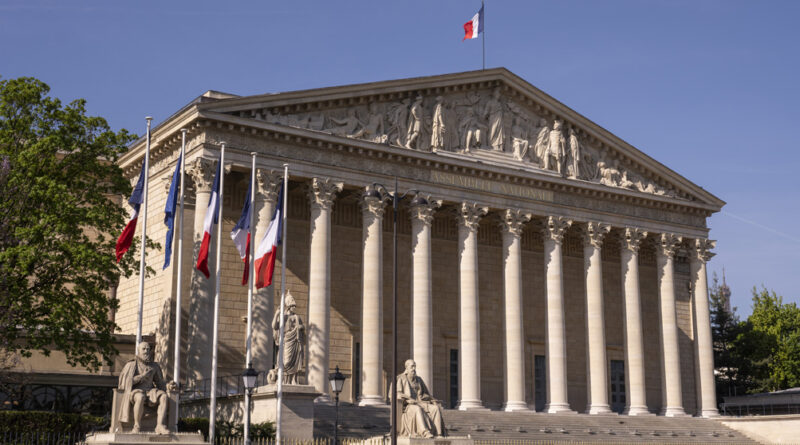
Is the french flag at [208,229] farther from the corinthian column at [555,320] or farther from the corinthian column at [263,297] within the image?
the corinthian column at [555,320]

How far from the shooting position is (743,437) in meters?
44.1

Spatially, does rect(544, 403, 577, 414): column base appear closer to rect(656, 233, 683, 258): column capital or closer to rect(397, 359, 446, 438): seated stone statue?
rect(656, 233, 683, 258): column capital

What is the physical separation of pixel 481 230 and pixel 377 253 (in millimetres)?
9532

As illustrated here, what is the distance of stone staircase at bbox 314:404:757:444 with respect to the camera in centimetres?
3381

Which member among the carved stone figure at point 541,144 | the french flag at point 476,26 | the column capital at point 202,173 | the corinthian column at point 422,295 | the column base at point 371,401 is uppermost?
the french flag at point 476,26

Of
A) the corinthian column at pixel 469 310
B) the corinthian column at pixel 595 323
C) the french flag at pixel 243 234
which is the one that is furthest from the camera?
the corinthian column at pixel 595 323

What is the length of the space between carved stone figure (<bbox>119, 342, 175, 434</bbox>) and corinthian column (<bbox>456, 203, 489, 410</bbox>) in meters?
19.1

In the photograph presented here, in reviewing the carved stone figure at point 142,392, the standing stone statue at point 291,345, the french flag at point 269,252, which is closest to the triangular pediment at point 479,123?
the french flag at point 269,252

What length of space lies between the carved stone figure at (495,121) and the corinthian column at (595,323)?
20.9 feet

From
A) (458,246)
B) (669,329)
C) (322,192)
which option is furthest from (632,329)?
(322,192)

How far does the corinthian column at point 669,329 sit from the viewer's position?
152 ft

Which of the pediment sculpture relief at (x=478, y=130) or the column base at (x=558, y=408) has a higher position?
the pediment sculpture relief at (x=478, y=130)

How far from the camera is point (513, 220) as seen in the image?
141ft

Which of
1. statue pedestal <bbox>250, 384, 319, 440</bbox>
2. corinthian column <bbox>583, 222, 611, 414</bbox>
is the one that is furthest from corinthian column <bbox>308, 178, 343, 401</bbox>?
corinthian column <bbox>583, 222, 611, 414</bbox>
